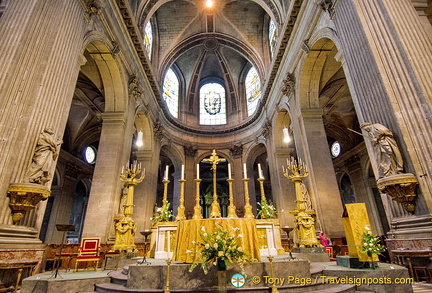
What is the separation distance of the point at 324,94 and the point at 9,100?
14.5 meters

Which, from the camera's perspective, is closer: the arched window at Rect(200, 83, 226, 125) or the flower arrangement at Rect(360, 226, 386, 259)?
the flower arrangement at Rect(360, 226, 386, 259)

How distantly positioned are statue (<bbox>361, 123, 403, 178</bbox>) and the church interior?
0.04 metres

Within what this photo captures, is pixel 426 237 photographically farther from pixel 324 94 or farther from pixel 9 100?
pixel 324 94

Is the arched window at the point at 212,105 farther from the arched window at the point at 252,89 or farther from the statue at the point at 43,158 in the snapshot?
the statue at the point at 43,158

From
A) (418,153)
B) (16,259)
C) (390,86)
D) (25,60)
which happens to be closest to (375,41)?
(390,86)

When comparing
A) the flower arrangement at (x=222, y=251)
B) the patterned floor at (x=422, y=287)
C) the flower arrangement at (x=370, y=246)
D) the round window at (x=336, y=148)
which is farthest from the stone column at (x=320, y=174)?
the round window at (x=336, y=148)

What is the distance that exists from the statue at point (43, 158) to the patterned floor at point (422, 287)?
7330 millimetres

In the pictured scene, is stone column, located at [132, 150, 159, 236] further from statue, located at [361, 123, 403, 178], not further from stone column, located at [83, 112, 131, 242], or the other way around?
statue, located at [361, 123, 403, 178]

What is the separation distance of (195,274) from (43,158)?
4.05 m

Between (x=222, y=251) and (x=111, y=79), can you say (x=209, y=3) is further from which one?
(x=222, y=251)

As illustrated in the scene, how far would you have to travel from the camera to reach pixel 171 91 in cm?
2009

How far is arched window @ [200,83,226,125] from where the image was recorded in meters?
21.5

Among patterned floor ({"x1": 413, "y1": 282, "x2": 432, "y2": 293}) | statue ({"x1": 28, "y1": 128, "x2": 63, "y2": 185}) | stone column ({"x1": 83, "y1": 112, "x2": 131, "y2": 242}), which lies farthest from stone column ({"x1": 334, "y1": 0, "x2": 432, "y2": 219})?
stone column ({"x1": 83, "y1": 112, "x2": 131, "y2": 242})

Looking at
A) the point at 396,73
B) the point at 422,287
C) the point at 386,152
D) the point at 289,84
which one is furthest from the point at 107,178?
the point at 396,73
